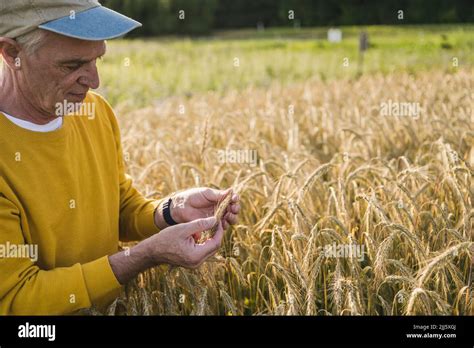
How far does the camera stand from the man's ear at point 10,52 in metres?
1.71

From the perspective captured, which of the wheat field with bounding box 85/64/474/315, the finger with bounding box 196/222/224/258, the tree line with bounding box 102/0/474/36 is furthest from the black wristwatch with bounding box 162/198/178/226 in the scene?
the tree line with bounding box 102/0/474/36

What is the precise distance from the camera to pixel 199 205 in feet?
6.95

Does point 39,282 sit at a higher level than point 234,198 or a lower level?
lower

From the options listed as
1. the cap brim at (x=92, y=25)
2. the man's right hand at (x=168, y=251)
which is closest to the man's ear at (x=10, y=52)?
the cap brim at (x=92, y=25)

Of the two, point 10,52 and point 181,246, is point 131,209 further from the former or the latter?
point 10,52

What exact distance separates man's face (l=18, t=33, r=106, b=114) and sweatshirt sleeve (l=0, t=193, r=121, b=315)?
30 cm

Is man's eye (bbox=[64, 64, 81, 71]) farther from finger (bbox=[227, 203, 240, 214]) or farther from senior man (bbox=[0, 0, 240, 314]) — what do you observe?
finger (bbox=[227, 203, 240, 214])

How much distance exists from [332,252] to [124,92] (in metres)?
9.09

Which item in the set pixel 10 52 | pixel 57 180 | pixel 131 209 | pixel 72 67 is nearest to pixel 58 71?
pixel 72 67

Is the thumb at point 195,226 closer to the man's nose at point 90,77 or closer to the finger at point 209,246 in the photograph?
the finger at point 209,246

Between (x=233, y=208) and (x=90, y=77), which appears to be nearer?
(x=90, y=77)

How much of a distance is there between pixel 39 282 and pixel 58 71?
0.57 m

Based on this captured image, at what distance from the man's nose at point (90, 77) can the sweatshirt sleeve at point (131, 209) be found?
0.40 meters
